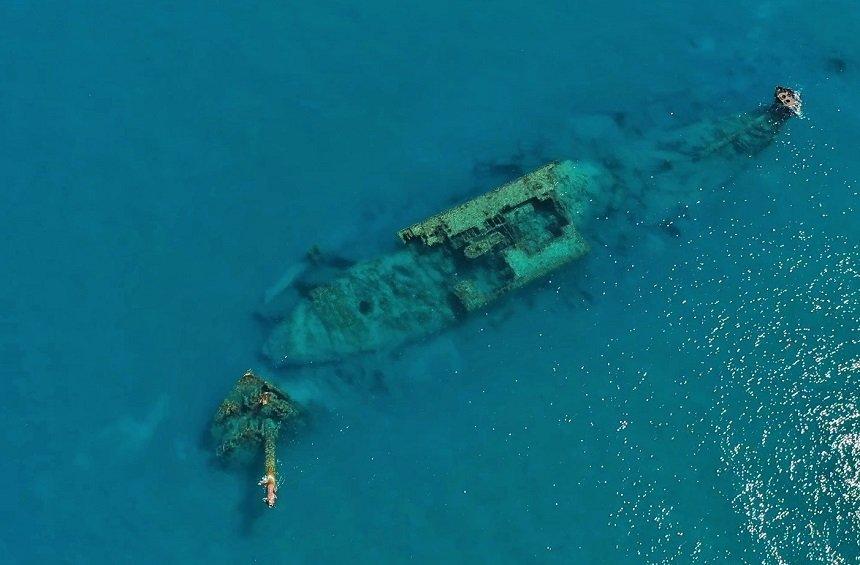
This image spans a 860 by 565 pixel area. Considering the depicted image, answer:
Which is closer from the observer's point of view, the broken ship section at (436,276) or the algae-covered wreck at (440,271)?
the algae-covered wreck at (440,271)

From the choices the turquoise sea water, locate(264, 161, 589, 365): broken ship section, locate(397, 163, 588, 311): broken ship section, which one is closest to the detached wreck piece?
the turquoise sea water

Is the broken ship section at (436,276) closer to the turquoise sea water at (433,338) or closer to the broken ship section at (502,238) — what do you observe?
the broken ship section at (502,238)

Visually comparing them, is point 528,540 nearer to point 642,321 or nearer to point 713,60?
point 642,321

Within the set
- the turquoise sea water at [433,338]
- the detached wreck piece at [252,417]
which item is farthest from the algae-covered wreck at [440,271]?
the turquoise sea water at [433,338]

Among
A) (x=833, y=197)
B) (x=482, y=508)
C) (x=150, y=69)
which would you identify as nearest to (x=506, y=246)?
(x=482, y=508)

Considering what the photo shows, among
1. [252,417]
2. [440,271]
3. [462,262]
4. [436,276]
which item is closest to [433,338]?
[436,276]

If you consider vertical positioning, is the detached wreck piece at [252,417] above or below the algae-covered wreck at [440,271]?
below

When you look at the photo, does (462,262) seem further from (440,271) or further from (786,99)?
(786,99)

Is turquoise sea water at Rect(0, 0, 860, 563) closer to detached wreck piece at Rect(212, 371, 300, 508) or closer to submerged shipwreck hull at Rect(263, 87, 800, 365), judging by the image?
detached wreck piece at Rect(212, 371, 300, 508)
